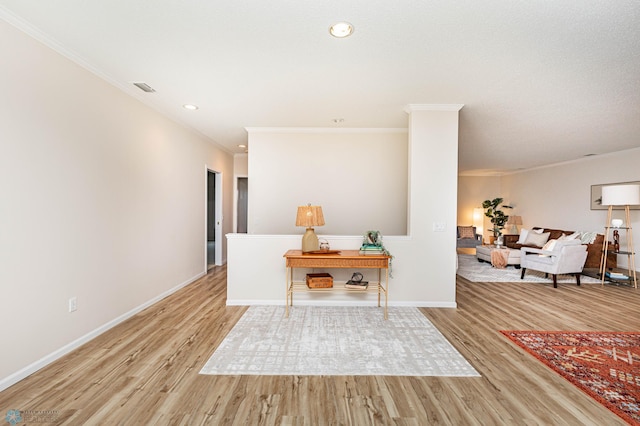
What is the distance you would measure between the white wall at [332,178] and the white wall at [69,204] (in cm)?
146

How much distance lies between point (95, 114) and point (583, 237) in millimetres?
8419

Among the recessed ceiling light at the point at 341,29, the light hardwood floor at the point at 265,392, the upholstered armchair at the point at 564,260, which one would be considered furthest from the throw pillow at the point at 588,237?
the recessed ceiling light at the point at 341,29

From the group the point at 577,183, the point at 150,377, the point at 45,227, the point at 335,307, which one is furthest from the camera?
the point at 577,183

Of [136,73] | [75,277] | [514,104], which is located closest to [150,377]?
[75,277]

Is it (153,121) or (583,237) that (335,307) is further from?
(583,237)

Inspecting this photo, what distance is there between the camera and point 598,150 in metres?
5.95

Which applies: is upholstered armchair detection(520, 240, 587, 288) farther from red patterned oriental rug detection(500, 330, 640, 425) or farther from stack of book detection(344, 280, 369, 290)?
stack of book detection(344, 280, 369, 290)

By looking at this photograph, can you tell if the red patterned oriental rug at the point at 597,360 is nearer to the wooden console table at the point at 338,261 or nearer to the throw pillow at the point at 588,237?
the wooden console table at the point at 338,261

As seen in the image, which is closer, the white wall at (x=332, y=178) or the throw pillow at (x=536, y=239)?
the white wall at (x=332, y=178)

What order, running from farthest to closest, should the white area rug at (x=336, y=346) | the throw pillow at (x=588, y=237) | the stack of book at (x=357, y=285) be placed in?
the throw pillow at (x=588, y=237) → the stack of book at (x=357, y=285) → the white area rug at (x=336, y=346)

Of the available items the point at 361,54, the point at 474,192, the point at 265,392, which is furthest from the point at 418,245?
the point at 474,192

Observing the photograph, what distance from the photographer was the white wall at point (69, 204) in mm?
2059

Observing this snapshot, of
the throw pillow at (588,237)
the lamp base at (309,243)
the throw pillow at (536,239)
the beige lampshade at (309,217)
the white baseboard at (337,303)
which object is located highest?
the beige lampshade at (309,217)

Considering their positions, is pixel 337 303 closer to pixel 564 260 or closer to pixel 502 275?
pixel 502 275
